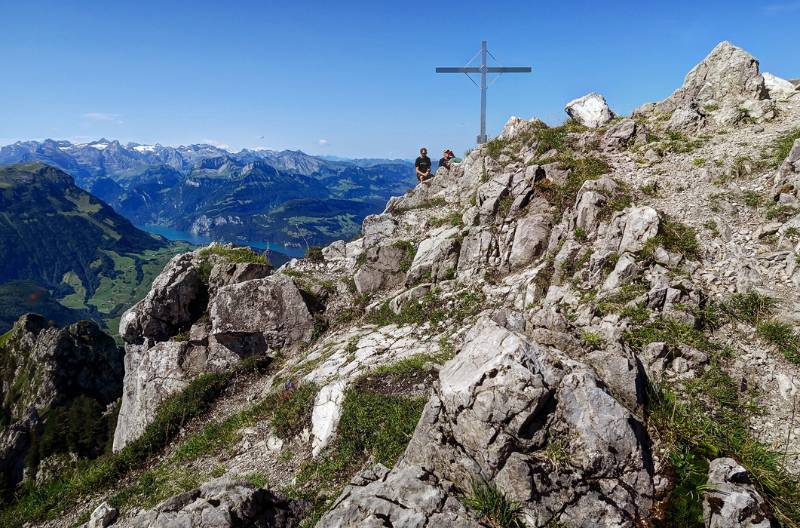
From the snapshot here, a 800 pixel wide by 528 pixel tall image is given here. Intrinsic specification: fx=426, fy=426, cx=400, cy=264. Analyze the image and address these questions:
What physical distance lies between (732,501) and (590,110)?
32.4m

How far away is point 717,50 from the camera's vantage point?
99.1 feet

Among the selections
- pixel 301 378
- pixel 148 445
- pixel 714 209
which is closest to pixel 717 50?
pixel 714 209

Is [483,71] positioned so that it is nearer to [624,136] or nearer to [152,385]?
[624,136]

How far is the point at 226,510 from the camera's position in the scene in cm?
1105

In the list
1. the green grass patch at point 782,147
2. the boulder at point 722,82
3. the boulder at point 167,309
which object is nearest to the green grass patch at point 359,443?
the boulder at point 167,309

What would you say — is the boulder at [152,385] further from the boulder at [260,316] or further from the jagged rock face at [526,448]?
the jagged rock face at [526,448]

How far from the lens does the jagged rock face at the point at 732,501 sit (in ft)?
27.0

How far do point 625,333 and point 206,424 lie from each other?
18404 mm

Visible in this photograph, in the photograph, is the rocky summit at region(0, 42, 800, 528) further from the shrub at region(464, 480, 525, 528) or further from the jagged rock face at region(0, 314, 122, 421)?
the jagged rock face at region(0, 314, 122, 421)

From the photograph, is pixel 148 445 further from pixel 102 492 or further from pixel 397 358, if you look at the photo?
pixel 397 358

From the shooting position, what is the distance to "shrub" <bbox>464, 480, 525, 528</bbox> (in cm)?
871

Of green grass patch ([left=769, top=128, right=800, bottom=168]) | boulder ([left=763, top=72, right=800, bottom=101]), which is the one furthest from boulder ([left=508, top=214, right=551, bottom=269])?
boulder ([left=763, top=72, right=800, bottom=101])

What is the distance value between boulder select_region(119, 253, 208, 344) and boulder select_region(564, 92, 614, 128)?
31.6 metres

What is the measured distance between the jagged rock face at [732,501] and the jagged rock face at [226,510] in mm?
9868
